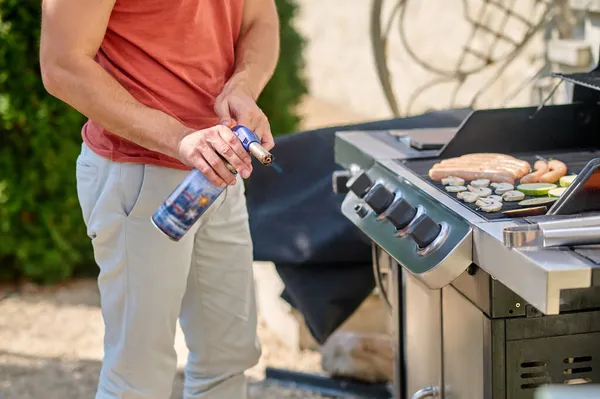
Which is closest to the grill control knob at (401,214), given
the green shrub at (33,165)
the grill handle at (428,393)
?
the grill handle at (428,393)

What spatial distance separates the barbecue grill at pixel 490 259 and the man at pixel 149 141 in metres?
0.37

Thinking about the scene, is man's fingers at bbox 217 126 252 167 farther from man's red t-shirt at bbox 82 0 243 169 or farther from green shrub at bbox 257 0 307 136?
green shrub at bbox 257 0 307 136

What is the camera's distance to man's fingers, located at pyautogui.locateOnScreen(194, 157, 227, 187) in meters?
1.91

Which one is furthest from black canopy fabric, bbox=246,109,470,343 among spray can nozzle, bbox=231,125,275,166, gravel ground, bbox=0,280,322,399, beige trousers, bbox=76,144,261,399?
spray can nozzle, bbox=231,125,275,166

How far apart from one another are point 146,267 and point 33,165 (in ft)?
8.59

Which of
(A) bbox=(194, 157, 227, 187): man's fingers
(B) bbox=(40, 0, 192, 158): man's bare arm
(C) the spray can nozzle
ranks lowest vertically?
(A) bbox=(194, 157, 227, 187): man's fingers

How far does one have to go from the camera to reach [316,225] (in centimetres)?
304

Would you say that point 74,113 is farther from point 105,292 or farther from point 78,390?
point 105,292

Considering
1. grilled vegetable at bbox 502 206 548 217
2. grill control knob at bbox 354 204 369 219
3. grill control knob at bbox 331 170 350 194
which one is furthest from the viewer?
grill control knob at bbox 331 170 350 194

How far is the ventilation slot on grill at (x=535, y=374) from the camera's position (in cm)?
183

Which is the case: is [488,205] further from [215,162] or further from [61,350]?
[61,350]

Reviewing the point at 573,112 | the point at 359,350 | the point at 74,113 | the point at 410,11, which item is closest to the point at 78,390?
→ the point at 359,350

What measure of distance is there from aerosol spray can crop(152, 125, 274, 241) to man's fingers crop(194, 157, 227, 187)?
2cm

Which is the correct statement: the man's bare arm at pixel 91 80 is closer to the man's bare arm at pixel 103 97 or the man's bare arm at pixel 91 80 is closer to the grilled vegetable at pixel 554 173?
the man's bare arm at pixel 103 97
